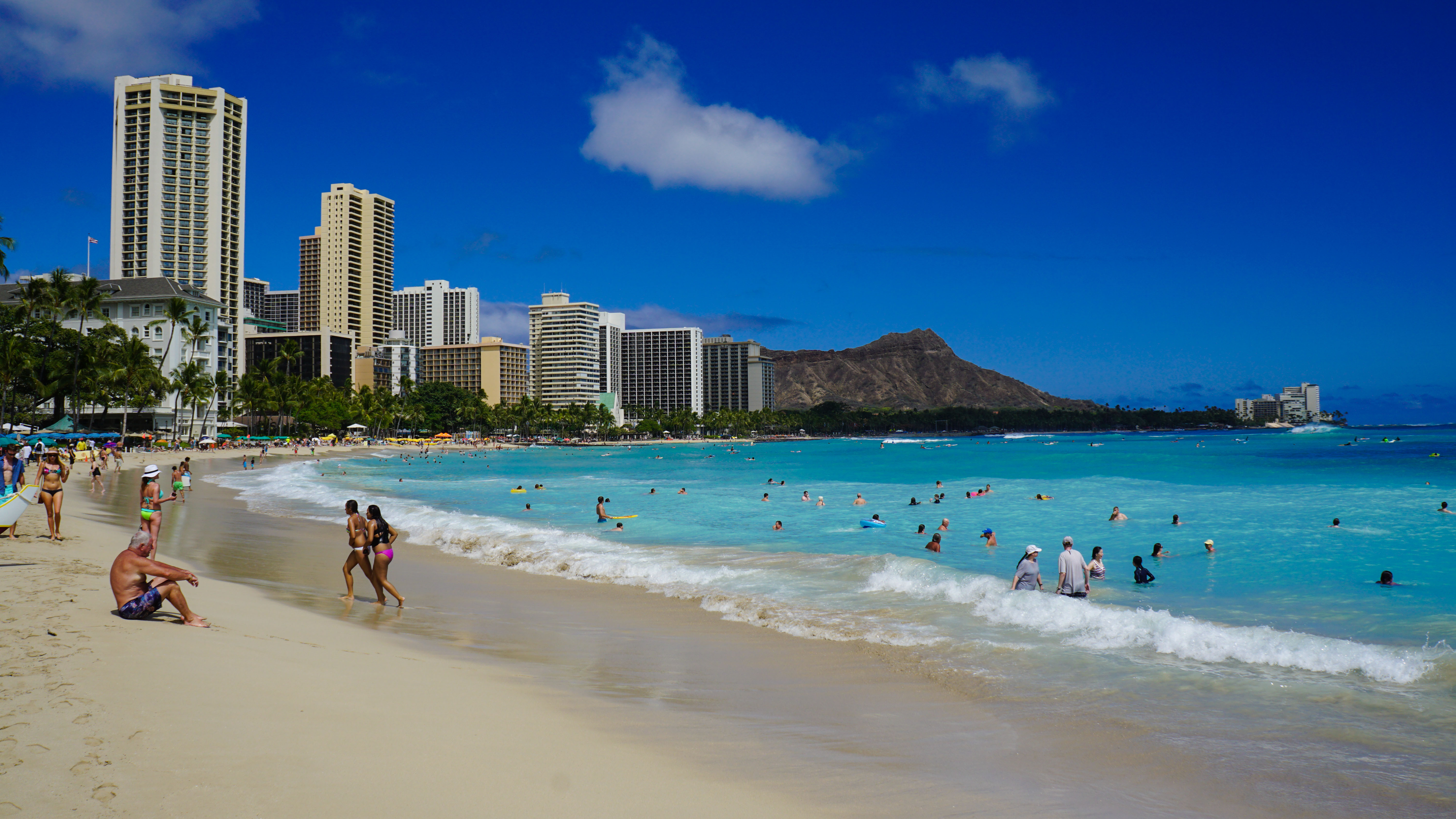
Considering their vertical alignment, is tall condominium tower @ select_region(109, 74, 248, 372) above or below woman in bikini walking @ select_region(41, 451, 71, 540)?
above

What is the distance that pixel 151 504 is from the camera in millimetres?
8703

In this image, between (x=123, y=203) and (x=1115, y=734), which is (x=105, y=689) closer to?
(x=1115, y=734)

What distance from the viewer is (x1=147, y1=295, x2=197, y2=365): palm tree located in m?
74.1

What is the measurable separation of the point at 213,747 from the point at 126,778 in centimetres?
52

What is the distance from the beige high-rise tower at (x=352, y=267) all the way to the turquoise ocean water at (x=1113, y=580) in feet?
453

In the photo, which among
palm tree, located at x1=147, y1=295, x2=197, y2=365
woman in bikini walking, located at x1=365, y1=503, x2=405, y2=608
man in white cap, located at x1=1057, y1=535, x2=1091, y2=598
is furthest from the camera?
palm tree, located at x1=147, y1=295, x2=197, y2=365

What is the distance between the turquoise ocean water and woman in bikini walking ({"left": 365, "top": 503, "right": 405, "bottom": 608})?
437 cm

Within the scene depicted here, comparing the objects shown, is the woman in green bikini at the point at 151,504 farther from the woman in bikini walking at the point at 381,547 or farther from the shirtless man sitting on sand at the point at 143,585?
the woman in bikini walking at the point at 381,547

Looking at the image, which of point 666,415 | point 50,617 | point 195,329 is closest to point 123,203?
point 195,329

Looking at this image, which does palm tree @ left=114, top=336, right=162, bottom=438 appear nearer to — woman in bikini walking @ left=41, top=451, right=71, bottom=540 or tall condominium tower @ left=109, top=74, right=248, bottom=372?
tall condominium tower @ left=109, top=74, right=248, bottom=372

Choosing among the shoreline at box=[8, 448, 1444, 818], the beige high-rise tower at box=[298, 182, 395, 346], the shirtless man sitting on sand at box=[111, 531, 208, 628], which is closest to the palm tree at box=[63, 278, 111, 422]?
the shoreline at box=[8, 448, 1444, 818]

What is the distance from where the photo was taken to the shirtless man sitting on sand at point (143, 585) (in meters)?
7.05

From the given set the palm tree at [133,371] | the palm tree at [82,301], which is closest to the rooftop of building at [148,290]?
the palm tree at [133,371]

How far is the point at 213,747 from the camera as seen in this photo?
14.4 ft
